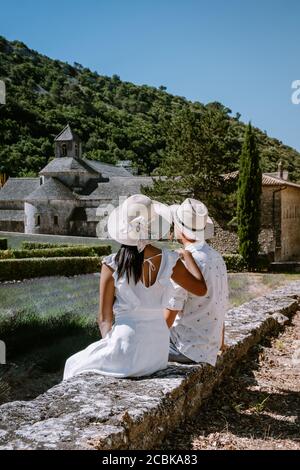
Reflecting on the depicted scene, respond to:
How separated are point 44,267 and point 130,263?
50.8 ft

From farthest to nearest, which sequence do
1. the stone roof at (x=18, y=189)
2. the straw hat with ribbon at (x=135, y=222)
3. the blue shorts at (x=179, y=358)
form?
the stone roof at (x=18, y=189) → the blue shorts at (x=179, y=358) → the straw hat with ribbon at (x=135, y=222)

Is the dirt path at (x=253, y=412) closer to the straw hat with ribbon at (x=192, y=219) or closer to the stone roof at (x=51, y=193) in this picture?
the straw hat with ribbon at (x=192, y=219)

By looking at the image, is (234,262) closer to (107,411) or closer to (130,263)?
(130,263)

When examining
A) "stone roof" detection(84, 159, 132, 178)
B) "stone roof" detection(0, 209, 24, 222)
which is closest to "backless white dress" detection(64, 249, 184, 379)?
"stone roof" detection(0, 209, 24, 222)

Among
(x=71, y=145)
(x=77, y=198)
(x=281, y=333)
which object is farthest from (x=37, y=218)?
(x=281, y=333)

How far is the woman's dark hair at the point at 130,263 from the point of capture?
3293 millimetres

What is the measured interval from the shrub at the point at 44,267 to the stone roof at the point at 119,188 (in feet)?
74.9

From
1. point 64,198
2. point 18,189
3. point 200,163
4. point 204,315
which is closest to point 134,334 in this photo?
point 204,315

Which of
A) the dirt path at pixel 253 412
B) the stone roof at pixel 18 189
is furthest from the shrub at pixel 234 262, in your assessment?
the stone roof at pixel 18 189

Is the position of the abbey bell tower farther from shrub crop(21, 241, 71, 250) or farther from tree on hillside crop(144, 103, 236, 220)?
shrub crop(21, 241, 71, 250)

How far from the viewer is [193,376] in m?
3.55
